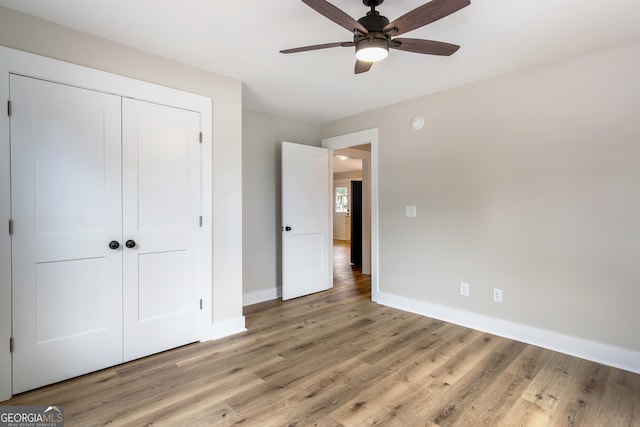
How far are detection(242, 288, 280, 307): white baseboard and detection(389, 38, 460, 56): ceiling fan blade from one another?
3193mm

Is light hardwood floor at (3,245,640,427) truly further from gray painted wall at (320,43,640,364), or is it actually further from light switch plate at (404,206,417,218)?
light switch plate at (404,206,417,218)

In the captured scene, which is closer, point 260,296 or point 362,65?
point 362,65

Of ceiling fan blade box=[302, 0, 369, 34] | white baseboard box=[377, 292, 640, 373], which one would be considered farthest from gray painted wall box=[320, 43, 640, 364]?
ceiling fan blade box=[302, 0, 369, 34]

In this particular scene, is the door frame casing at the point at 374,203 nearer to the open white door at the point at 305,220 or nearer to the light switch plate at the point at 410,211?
the light switch plate at the point at 410,211

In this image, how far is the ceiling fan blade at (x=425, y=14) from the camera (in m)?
1.49

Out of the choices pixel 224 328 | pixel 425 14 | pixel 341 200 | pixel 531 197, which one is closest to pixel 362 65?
pixel 425 14

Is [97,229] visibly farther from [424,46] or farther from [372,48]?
[424,46]

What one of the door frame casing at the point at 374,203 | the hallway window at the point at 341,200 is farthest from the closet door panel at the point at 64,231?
the hallway window at the point at 341,200

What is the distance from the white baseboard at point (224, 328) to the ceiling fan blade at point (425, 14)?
2727 mm

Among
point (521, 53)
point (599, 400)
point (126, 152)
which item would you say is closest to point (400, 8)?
point (521, 53)

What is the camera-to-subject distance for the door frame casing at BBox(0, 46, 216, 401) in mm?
1933

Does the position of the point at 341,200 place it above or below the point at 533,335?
above

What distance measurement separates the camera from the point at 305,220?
4.23 metres

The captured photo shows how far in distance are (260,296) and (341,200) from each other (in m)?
7.75
